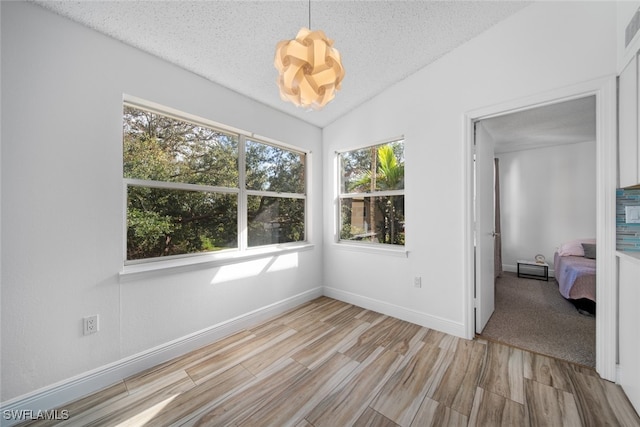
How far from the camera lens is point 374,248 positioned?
294cm

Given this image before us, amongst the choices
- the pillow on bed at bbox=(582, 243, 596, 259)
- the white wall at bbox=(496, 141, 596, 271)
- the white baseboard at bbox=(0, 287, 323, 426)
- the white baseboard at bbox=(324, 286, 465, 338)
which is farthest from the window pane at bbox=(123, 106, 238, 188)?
the white wall at bbox=(496, 141, 596, 271)

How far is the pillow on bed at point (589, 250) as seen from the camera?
3.34m

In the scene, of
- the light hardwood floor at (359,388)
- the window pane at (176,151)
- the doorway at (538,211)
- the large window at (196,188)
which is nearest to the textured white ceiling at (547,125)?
the doorway at (538,211)

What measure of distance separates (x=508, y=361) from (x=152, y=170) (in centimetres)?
327

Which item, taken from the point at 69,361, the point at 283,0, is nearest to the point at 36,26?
the point at 283,0

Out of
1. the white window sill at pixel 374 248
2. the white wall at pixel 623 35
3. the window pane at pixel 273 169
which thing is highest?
the white wall at pixel 623 35

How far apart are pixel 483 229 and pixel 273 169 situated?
2.39 m

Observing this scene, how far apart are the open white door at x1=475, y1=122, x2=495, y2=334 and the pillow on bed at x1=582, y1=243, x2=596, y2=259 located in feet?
6.35

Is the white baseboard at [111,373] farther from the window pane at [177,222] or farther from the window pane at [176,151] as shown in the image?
the window pane at [176,151]

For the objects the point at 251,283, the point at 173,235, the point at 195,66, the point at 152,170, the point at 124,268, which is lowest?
the point at 251,283

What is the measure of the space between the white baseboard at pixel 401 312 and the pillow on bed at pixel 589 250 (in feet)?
8.78

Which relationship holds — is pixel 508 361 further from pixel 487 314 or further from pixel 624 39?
pixel 624 39

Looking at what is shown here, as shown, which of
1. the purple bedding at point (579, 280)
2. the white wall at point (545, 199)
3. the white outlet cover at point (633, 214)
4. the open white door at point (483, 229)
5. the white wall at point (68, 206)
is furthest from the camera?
the white wall at point (545, 199)

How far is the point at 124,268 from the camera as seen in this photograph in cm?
181
